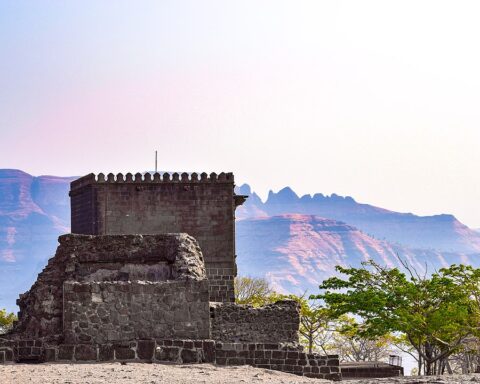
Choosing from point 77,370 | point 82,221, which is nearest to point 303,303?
point 82,221

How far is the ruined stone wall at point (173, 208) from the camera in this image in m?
42.2

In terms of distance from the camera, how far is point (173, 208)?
4250cm

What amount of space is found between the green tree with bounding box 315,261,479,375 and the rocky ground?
14933mm

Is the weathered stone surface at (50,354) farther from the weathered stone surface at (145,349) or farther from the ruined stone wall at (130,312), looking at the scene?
the weathered stone surface at (145,349)

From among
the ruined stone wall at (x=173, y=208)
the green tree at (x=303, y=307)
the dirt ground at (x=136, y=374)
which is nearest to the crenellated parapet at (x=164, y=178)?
the ruined stone wall at (x=173, y=208)

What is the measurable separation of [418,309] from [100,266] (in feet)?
58.3

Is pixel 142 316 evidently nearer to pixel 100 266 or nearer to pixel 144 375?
pixel 100 266

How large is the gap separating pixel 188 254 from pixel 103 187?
73.0 feet

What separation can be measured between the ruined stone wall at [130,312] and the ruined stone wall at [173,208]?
72.2 feet

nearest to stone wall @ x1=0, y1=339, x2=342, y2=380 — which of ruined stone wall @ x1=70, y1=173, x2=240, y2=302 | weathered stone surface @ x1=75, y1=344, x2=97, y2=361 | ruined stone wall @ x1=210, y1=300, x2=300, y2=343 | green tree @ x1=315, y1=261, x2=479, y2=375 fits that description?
weathered stone surface @ x1=75, y1=344, x2=97, y2=361

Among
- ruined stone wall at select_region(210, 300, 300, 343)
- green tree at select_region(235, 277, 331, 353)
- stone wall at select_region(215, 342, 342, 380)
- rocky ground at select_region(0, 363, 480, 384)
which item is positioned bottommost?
rocky ground at select_region(0, 363, 480, 384)

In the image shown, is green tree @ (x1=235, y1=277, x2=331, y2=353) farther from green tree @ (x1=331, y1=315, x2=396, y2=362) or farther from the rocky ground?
the rocky ground

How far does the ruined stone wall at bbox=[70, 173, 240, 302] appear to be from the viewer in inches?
1661

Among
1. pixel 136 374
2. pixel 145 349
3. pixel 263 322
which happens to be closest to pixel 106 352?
pixel 145 349
